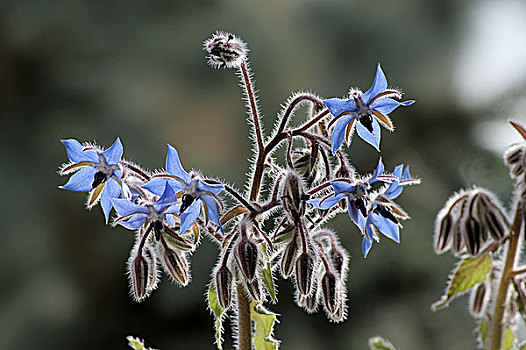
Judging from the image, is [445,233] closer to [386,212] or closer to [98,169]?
[386,212]

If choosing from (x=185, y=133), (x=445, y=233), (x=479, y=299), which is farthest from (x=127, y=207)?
(x=185, y=133)

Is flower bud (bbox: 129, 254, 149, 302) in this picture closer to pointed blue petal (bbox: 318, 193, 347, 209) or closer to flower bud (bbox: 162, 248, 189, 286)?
flower bud (bbox: 162, 248, 189, 286)

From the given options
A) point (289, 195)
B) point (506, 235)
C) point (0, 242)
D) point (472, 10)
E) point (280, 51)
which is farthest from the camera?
point (472, 10)

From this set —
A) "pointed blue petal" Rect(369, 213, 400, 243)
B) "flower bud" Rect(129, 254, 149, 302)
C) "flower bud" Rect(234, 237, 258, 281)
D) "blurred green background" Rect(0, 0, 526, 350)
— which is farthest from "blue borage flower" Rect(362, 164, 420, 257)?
"blurred green background" Rect(0, 0, 526, 350)

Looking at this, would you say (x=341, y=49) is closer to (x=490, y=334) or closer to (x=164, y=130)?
(x=164, y=130)

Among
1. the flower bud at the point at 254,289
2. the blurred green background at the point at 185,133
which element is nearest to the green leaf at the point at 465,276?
the flower bud at the point at 254,289

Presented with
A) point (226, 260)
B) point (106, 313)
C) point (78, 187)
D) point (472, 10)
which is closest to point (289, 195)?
point (226, 260)
